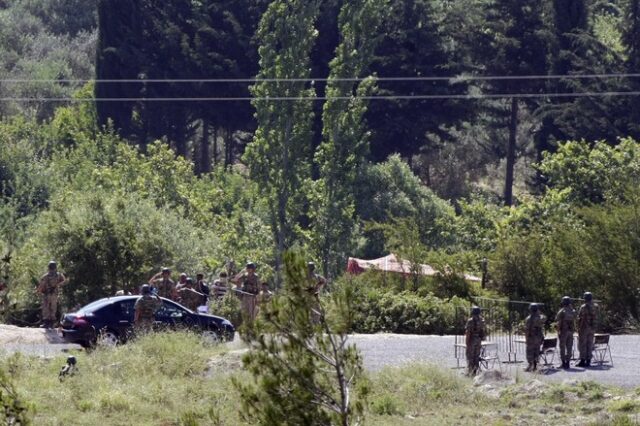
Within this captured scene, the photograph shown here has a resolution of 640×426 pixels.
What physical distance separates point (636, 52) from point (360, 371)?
4891 cm

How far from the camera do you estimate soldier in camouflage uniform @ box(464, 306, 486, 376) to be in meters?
25.6

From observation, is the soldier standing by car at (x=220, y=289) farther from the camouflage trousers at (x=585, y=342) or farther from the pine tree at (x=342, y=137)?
the pine tree at (x=342, y=137)

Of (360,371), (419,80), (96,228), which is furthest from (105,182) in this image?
(360,371)

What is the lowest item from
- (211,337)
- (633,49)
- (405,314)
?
(405,314)

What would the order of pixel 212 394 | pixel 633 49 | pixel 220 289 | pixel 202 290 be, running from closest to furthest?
1. pixel 212 394
2. pixel 202 290
3. pixel 220 289
4. pixel 633 49

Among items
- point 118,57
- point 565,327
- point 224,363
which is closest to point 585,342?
point 565,327

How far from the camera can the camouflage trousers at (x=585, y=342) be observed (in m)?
A: 26.8

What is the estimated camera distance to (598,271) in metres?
36.9

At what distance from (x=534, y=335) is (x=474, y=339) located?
1.23 meters

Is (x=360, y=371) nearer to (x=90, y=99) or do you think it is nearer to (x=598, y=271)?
(x=598, y=271)

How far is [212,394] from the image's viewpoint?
78.9 feet

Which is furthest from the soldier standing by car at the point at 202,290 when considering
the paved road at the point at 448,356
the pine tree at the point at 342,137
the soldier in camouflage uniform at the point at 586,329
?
the pine tree at the point at 342,137

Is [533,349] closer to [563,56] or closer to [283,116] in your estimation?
[283,116]

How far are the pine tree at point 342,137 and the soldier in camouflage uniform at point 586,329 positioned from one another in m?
24.8
